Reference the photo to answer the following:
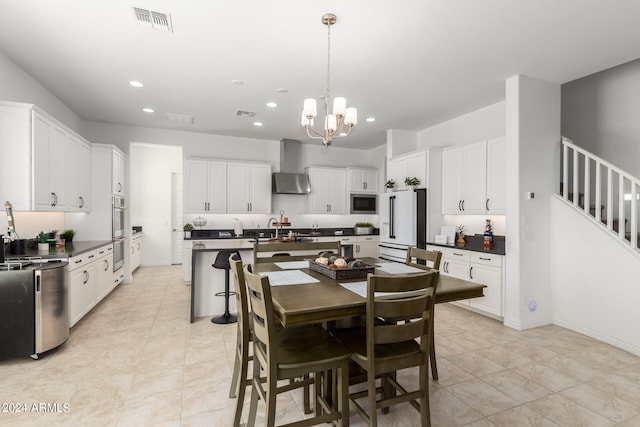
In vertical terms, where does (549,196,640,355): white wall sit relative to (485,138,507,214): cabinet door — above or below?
below

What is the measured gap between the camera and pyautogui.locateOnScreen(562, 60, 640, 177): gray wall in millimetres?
3936

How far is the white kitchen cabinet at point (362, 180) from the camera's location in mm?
7184

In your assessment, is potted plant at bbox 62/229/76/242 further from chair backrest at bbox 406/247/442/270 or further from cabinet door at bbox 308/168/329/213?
chair backrest at bbox 406/247/442/270

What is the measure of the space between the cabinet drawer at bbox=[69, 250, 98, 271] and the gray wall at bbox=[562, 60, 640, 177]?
6360mm

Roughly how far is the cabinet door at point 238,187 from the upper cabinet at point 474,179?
11.8ft

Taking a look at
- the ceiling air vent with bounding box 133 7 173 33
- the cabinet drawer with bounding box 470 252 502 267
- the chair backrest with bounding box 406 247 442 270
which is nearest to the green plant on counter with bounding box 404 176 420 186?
the cabinet drawer with bounding box 470 252 502 267

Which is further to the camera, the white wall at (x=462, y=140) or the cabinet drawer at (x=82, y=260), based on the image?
the white wall at (x=462, y=140)

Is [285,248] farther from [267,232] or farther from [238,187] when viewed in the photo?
[267,232]

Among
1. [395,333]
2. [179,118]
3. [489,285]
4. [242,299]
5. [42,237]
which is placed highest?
[179,118]

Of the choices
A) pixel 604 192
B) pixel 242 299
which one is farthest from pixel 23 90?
pixel 604 192

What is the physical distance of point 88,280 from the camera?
4039 mm

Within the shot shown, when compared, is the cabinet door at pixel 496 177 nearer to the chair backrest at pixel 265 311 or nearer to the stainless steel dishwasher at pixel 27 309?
the chair backrest at pixel 265 311

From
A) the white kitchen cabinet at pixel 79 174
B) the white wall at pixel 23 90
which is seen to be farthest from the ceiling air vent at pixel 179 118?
the white wall at pixel 23 90

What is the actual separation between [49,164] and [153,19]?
2.16m
